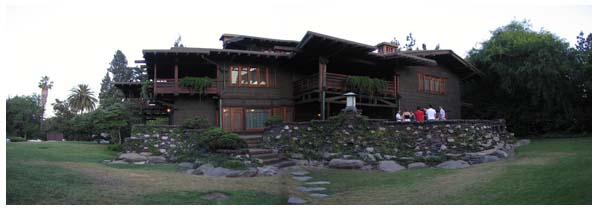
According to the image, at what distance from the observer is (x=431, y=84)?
76.9 feet

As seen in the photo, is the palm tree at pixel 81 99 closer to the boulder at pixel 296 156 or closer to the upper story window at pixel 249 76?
the upper story window at pixel 249 76

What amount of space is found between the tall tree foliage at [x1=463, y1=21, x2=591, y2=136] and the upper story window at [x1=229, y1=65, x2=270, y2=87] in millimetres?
15249

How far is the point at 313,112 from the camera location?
2080cm

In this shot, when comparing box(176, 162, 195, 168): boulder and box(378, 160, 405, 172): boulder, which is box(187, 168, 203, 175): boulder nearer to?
box(176, 162, 195, 168): boulder

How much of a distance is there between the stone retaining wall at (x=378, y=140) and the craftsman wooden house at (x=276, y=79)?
2.80 meters

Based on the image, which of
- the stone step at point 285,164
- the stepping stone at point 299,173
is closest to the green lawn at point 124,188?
the stepping stone at point 299,173

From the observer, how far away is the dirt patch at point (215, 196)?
7536 mm

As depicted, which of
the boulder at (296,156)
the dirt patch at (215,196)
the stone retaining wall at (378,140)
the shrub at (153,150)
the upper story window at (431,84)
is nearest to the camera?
the dirt patch at (215,196)

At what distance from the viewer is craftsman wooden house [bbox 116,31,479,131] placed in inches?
680

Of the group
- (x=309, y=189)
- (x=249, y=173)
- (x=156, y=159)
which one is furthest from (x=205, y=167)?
(x=309, y=189)

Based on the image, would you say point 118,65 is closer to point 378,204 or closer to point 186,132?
point 186,132

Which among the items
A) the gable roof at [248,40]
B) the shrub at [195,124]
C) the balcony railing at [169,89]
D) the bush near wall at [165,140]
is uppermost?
the gable roof at [248,40]

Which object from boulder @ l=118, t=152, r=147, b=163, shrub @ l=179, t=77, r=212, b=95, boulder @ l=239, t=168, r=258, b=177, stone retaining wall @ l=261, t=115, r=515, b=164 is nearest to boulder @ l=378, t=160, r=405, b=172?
stone retaining wall @ l=261, t=115, r=515, b=164

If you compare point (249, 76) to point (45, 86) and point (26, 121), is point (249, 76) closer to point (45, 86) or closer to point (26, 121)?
point (26, 121)
